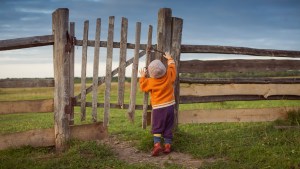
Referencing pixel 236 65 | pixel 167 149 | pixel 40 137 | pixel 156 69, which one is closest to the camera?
pixel 156 69

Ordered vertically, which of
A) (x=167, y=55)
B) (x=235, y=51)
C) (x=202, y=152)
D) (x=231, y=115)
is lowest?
(x=202, y=152)

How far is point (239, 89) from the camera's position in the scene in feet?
28.8

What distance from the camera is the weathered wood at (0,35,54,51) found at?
23.3ft

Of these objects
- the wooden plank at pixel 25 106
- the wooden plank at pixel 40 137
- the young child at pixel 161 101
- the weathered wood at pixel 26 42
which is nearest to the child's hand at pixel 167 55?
the young child at pixel 161 101

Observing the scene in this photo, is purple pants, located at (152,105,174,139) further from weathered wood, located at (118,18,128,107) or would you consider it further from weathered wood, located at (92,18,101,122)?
weathered wood, located at (92,18,101,122)

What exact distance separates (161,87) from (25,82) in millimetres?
2693

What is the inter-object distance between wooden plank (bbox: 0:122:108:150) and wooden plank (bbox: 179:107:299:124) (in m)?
2.06

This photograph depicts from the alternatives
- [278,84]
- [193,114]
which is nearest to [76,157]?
[193,114]

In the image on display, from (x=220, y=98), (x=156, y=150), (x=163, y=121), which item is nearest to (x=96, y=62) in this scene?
(x=163, y=121)

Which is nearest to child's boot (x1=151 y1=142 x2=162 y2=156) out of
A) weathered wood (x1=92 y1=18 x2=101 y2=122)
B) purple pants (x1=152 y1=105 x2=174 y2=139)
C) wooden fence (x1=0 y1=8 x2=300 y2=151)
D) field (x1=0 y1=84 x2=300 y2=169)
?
field (x1=0 y1=84 x2=300 y2=169)

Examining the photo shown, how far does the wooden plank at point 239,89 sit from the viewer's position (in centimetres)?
832

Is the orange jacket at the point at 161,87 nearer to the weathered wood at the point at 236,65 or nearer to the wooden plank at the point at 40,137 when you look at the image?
the weathered wood at the point at 236,65

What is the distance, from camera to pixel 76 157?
6555 millimetres

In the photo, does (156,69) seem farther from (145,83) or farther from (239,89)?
(239,89)
